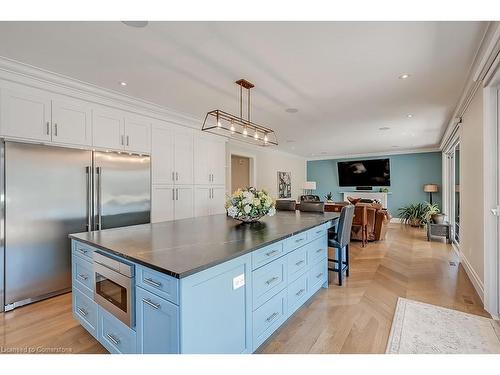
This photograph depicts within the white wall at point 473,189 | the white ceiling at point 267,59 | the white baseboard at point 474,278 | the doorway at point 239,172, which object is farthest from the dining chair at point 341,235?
the doorway at point 239,172

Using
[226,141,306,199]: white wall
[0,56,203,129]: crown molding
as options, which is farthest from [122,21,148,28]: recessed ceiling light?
[226,141,306,199]: white wall

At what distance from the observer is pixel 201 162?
15.6 feet

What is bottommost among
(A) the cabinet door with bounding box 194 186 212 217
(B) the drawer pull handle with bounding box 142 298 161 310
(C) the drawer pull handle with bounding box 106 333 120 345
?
(C) the drawer pull handle with bounding box 106 333 120 345

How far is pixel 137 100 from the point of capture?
351 centimetres

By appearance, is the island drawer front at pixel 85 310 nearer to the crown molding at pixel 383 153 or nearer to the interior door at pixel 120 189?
the interior door at pixel 120 189

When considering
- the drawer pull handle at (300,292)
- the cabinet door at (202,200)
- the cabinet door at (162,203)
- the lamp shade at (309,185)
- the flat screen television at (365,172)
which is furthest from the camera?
the lamp shade at (309,185)

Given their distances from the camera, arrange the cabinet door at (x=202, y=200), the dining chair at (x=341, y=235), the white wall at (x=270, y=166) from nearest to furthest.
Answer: the dining chair at (x=341, y=235)
the cabinet door at (x=202, y=200)
the white wall at (x=270, y=166)

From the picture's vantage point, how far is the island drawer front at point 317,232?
268 centimetres

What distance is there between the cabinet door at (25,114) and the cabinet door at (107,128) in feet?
1.61

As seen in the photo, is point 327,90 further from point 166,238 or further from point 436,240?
point 436,240

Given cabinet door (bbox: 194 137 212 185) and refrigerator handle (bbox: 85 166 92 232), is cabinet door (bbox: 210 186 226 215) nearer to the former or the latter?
cabinet door (bbox: 194 137 212 185)

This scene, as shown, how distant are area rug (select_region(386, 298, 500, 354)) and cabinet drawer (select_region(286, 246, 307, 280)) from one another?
87cm

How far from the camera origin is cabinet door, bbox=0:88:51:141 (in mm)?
2563
